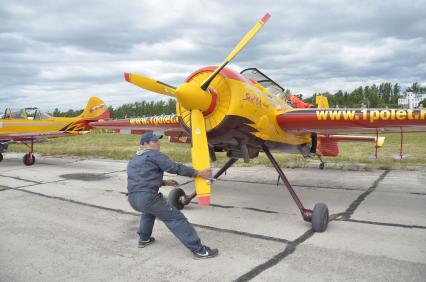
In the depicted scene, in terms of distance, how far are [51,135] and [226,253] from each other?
13114mm

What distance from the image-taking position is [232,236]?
5.06 m

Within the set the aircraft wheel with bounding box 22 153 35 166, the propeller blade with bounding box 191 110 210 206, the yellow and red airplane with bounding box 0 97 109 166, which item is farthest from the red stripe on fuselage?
the yellow and red airplane with bounding box 0 97 109 166

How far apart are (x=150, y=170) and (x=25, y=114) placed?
13654 mm

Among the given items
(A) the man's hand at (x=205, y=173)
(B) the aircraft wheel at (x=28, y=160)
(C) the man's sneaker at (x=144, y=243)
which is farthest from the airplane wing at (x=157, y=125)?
(B) the aircraft wheel at (x=28, y=160)

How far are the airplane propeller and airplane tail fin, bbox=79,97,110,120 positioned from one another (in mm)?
13848

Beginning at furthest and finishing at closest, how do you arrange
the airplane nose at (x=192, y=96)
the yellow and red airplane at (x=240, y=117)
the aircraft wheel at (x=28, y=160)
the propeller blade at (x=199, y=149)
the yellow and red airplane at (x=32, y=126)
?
the yellow and red airplane at (x=32, y=126), the aircraft wheel at (x=28, y=160), the yellow and red airplane at (x=240, y=117), the airplane nose at (x=192, y=96), the propeller blade at (x=199, y=149)

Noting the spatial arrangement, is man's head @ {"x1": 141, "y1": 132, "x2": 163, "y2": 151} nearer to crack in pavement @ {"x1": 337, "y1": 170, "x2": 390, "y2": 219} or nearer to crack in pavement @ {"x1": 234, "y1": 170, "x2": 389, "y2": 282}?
crack in pavement @ {"x1": 234, "y1": 170, "x2": 389, "y2": 282}

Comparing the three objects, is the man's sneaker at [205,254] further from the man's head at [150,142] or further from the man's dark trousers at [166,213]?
the man's head at [150,142]

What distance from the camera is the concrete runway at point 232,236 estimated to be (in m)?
3.83

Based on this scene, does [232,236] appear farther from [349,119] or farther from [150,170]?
[349,119]

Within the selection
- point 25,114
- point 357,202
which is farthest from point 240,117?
point 25,114

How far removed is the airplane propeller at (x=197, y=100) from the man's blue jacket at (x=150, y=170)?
0.90 ft

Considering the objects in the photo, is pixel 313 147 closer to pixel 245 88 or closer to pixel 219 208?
pixel 219 208

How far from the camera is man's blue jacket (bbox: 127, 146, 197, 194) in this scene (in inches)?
172
